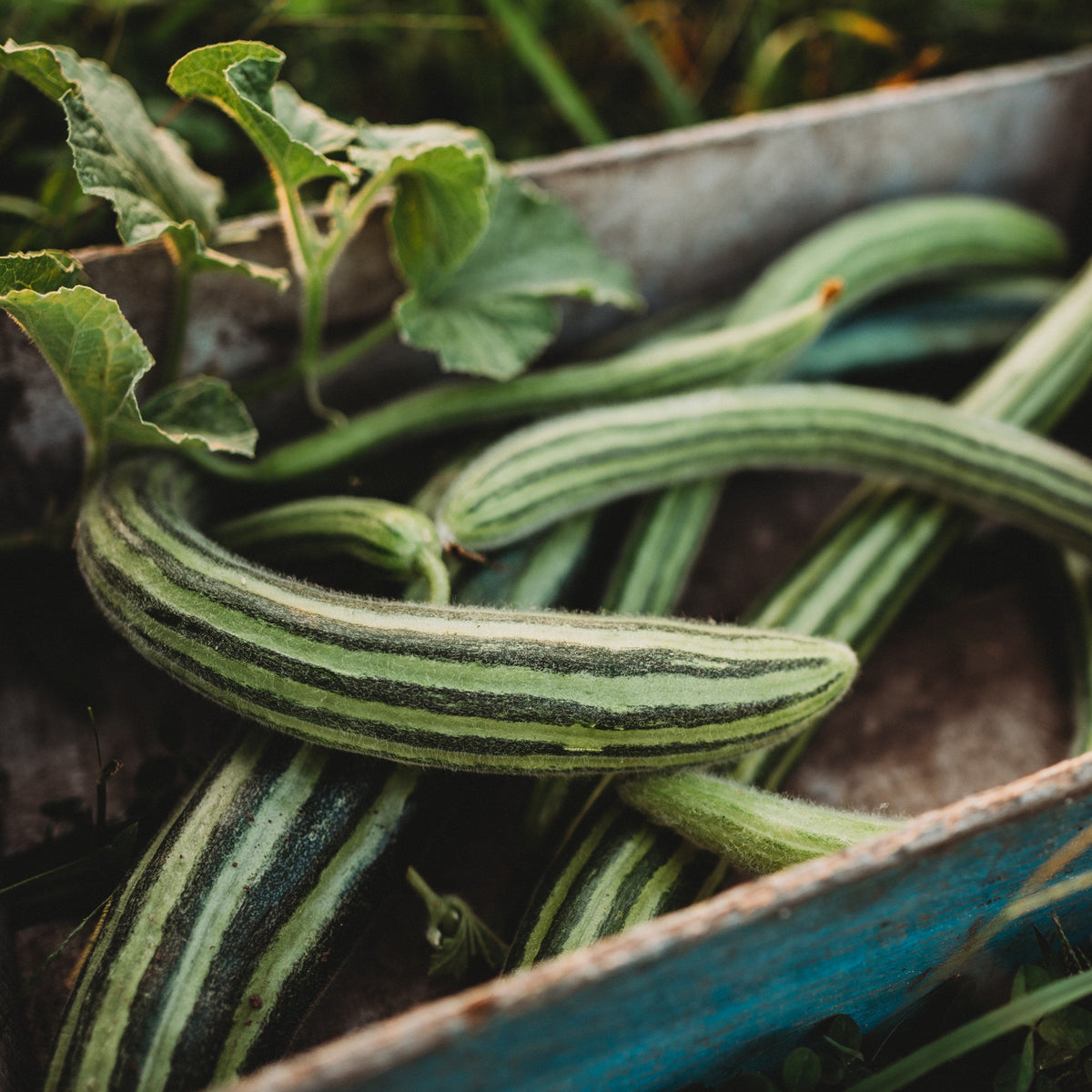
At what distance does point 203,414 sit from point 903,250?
3.61ft

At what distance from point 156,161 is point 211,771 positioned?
28.3 inches

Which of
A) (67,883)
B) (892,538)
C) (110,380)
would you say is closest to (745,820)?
(892,538)

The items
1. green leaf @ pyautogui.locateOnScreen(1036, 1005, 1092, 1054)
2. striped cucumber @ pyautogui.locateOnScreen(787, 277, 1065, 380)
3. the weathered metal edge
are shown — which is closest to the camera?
green leaf @ pyautogui.locateOnScreen(1036, 1005, 1092, 1054)

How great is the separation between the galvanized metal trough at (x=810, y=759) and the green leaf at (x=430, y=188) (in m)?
0.14

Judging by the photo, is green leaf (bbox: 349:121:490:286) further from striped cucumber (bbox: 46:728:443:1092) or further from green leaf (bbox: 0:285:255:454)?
striped cucumber (bbox: 46:728:443:1092)

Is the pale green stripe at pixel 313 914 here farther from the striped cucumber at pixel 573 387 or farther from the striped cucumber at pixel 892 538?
the striped cucumber at pixel 573 387

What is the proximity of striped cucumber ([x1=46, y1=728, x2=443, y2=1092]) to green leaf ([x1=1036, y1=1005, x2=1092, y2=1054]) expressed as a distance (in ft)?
2.05

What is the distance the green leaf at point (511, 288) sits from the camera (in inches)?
46.8

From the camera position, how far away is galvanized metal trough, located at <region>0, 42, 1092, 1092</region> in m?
0.64

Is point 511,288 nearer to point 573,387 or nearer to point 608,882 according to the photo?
point 573,387

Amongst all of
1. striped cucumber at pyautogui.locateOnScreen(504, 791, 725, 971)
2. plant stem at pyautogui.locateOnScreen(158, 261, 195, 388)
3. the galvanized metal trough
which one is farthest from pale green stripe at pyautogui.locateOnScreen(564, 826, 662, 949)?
plant stem at pyautogui.locateOnScreen(158, 261, 195, 388)

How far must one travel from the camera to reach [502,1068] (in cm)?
64

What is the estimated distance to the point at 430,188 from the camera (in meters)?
1.10

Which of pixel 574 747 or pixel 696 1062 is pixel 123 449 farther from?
pixel 696 1062
